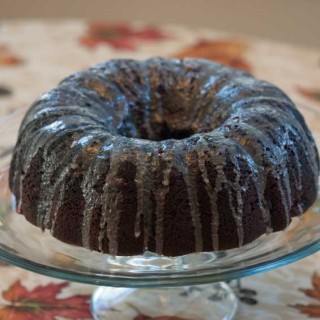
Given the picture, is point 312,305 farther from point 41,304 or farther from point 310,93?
point 310,93

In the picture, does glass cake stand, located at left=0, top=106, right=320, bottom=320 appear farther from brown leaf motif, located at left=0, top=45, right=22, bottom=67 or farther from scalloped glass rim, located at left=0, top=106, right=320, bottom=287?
brown leaf motif, located at left=0, top=45, right=22, bottom=67

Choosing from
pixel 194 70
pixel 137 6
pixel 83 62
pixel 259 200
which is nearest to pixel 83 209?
pixel 259 200

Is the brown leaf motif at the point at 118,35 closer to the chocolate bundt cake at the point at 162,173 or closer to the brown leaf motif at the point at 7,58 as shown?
the brown leaf motif at the point at 7,58

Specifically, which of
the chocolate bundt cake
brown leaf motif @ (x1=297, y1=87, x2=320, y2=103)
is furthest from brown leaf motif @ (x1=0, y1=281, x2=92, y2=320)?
Result: brown leaf motif @ (x1=297, y1=87, x2=320, y2=103)

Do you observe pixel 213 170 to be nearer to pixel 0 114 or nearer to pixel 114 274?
pixel 114 274

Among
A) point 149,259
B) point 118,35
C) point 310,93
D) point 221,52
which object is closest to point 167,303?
point 149,259

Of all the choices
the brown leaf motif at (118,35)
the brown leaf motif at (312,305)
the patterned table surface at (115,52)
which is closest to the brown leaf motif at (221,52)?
the patterned table surface at (115,52)
